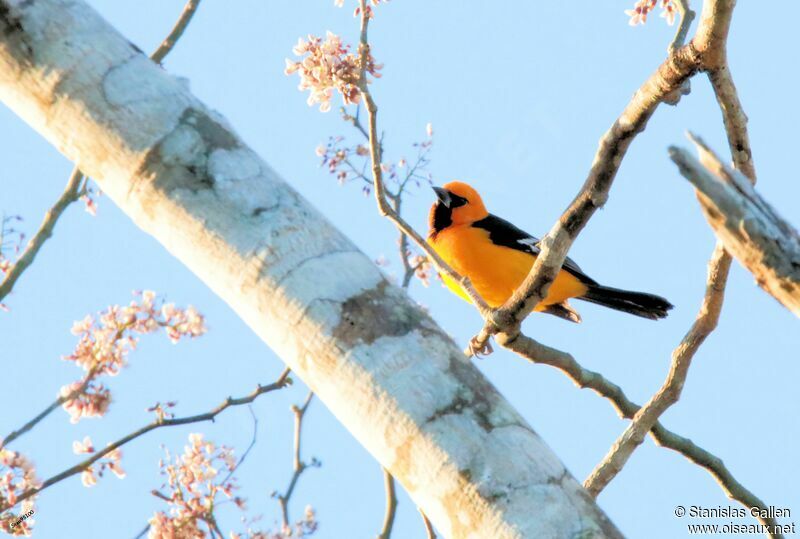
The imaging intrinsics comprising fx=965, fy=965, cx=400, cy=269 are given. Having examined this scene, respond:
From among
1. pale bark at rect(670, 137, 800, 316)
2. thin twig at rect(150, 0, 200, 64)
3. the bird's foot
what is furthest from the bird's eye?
pale bark at rect(670, 137, 800, 316)

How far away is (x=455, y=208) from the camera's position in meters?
7.46

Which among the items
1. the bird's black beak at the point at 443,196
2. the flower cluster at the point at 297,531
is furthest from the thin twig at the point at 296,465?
the bird's black beak at the point at 443,196

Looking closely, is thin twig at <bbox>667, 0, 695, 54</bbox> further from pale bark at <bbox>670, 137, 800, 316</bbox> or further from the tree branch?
pale bark at <bbox>670, 137, 800, 316</bbox>

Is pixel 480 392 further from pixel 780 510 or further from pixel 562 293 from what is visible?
pixel 562 293

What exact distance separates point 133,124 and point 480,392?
0.94 meters

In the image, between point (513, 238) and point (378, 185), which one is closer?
point (378, 185)

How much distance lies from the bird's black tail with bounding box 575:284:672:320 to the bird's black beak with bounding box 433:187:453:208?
4.16 ft

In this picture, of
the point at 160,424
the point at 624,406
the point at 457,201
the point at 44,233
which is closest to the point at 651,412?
the point at 624,406

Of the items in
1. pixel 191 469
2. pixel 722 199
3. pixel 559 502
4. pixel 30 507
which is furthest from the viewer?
pixel 191 469

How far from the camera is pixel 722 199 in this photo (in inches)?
64.1

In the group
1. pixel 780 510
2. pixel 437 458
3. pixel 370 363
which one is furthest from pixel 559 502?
pixel 780 510

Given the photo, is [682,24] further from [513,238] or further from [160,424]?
[513,238]

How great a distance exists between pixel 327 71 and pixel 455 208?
10.5ft

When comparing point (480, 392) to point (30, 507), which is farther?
point (30, 507)
